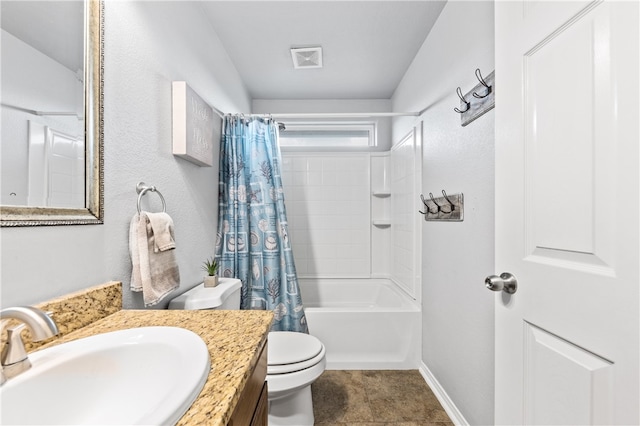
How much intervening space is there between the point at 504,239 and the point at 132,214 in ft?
4.18

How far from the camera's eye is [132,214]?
110 cm

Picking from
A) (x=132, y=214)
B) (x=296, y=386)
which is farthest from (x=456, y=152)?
(x=132, y=214)

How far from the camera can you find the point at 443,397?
176cm

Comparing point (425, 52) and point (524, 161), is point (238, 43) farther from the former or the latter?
point (524, 161)

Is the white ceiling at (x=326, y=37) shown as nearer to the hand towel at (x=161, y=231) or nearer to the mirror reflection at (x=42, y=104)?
the mirror reflection at (x=42, y=104)

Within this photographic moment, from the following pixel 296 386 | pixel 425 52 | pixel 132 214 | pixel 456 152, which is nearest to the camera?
pixel 132 214

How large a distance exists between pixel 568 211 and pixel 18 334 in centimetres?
115

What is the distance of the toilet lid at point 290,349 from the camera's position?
143cm

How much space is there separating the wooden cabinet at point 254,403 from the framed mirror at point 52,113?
0.64 m

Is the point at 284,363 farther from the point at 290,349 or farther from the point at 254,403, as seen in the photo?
the point at 254,403

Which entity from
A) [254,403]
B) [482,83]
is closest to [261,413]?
[254,403]

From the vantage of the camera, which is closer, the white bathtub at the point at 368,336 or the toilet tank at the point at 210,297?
the toilet tank at the point at 210,297

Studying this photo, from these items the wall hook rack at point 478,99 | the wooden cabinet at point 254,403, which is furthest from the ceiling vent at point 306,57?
the wooden cabinet at point 254,403

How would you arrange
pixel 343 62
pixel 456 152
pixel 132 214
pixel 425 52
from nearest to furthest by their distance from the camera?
pixel 132 214 < pixel 456 152 < pixel 425 52 < pixel 343 62
